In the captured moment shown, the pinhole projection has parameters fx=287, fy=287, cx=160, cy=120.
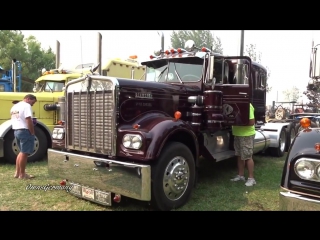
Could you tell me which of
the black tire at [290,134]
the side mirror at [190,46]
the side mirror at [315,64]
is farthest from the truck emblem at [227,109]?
the black tire at [290,134]

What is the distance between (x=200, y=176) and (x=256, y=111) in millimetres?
2432

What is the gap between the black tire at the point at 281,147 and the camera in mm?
8664

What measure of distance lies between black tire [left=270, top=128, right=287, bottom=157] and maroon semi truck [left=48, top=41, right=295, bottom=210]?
3.74 meters

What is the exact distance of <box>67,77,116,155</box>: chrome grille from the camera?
13.1 feet

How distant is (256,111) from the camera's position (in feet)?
23.8

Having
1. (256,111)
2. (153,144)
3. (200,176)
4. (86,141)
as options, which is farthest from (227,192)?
(256,111)

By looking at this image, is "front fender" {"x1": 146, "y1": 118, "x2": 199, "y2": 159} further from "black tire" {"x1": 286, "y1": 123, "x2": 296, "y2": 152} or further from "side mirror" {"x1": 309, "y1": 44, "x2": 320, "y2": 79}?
"black tire" {"x1": 286, "y1": 123, "x2": 296, "y2": 152}

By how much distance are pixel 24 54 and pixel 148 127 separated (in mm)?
29941

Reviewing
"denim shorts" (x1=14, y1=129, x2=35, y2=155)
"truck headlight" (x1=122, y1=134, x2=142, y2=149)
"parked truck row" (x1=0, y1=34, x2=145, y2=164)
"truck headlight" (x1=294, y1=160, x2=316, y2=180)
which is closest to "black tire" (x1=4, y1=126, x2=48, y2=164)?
"parked truck row" (x1=0, y1=34, x2=145, y2=164)

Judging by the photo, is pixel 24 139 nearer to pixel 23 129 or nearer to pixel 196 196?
pixel 23 129

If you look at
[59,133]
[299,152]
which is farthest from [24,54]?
[299,152]

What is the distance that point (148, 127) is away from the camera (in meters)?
3.88

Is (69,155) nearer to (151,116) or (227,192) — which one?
(151,116)

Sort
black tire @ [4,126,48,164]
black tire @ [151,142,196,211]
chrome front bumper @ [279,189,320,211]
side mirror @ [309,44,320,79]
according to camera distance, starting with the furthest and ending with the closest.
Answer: black tire @ [4,126,48,164], black tire @ [151,142,196,211], side mirror @ [309,44,320,79], chrome front bumper @ [279,189,320,211]
